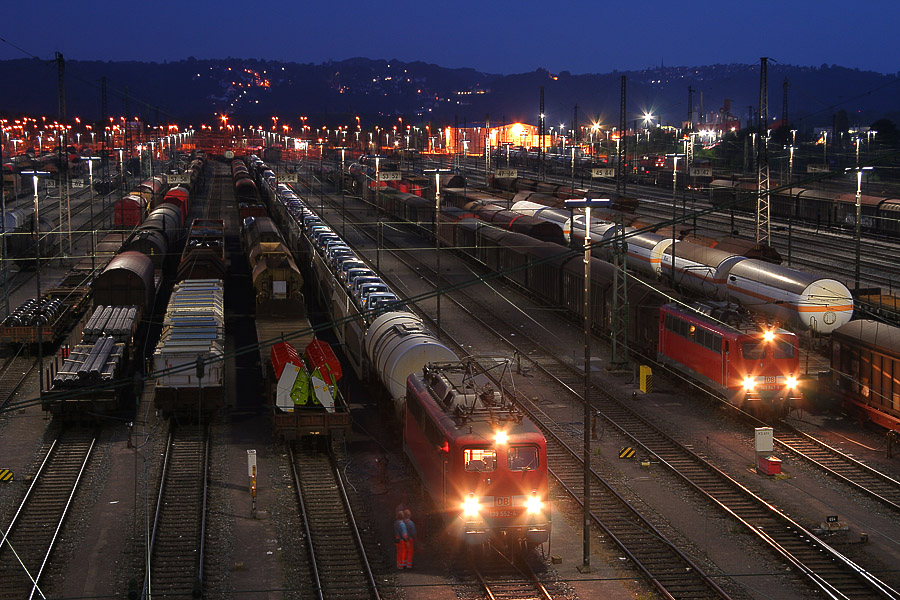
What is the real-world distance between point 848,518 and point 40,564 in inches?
670

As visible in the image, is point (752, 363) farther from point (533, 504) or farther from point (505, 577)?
point (505, 577)

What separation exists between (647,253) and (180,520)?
3074cm

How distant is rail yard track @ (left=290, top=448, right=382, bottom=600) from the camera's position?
18.6 metres

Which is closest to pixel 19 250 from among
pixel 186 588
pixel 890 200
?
pixel 186 588

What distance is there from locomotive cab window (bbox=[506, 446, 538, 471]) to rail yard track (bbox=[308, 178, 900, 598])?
18.2 feet

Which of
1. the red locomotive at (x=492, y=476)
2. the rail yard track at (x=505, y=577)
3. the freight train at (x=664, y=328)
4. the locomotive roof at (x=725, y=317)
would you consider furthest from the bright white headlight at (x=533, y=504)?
the locomotive roof at (x=725, y=317)

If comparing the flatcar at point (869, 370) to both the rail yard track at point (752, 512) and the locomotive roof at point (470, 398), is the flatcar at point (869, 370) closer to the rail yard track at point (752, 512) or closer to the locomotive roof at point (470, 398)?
the rail yard track at point (752, 512)

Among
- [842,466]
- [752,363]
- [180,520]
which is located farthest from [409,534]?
[752,363]

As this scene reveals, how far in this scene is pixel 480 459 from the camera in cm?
1864

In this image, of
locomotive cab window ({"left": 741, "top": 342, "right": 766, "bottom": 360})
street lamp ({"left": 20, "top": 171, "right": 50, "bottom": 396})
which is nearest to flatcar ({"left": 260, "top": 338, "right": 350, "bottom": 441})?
street lamp ({"left": 20, "top": 171, "right": 50, "bottom": 396})

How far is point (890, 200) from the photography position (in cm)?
6550

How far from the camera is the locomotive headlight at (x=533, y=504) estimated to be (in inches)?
742

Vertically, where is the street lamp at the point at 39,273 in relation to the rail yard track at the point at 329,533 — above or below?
above

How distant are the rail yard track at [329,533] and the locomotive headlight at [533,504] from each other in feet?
10.4
